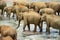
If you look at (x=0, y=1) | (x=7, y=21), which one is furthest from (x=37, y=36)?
(x=0, y=1)

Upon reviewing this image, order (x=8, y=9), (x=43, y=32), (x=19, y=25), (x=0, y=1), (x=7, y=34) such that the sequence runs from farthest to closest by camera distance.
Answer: (x=0, y=1), (x=8, y=9), (x=19, y=25), (x=43, y=32), (x=7, y=34)

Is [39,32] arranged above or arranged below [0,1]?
below

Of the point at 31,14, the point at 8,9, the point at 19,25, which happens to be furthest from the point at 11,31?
the point at 8,9

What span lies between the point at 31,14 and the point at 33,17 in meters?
0.09

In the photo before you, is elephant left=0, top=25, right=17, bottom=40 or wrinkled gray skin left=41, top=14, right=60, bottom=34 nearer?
elephant left=0, top=25, right=17, bottom=40

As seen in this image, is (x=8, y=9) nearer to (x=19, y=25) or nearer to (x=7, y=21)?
(x=7, y=21)

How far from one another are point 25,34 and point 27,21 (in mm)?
331

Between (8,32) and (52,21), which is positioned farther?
(52,21)

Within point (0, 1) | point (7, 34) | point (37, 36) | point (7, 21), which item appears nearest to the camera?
point (7, 34)

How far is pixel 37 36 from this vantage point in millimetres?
4438

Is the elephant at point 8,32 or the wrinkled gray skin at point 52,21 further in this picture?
the wrinkled gray skin at point 52,21

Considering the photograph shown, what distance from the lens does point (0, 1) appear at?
6750 millimetres

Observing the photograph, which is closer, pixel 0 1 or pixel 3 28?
pixel 3 28

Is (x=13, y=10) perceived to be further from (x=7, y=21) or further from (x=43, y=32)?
(x=43, y=32)
